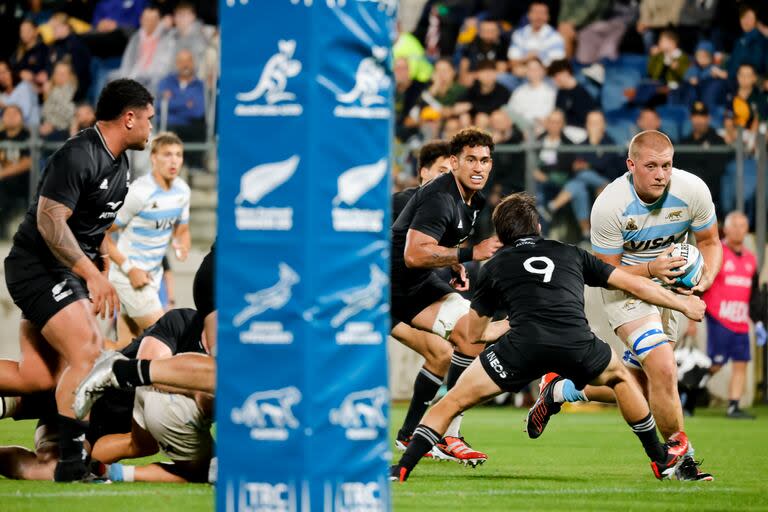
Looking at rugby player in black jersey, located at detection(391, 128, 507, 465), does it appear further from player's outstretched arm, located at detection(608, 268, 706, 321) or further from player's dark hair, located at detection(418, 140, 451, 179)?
player's outstretched arm, located at detection(608, 268, 706, 321)

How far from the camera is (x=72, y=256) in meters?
7.23

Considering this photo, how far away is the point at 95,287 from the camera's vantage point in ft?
23.5

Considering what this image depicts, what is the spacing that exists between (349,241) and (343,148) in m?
0.33

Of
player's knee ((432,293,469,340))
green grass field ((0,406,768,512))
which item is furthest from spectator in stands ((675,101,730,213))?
player's knee ((432,293,469,340))

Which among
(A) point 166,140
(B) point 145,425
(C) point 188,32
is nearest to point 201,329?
(B) point 145,425

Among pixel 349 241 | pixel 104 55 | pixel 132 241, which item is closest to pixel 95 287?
pixel 349 241

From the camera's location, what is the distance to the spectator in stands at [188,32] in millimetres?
17427

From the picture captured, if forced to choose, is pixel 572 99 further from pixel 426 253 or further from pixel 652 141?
pixel 652 141

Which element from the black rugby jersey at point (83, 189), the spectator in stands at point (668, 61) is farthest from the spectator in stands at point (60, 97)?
the black rugby jersey at point (83, 189)

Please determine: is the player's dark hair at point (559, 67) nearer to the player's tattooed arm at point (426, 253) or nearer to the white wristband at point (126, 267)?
the white wristband at point (126, 267)

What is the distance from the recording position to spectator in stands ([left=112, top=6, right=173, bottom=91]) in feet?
57.0

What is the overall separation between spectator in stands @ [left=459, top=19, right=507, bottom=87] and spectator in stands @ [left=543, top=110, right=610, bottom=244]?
2.91m

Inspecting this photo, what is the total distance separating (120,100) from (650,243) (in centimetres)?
360

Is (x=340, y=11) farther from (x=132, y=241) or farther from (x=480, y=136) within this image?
(x=132, y=241)
